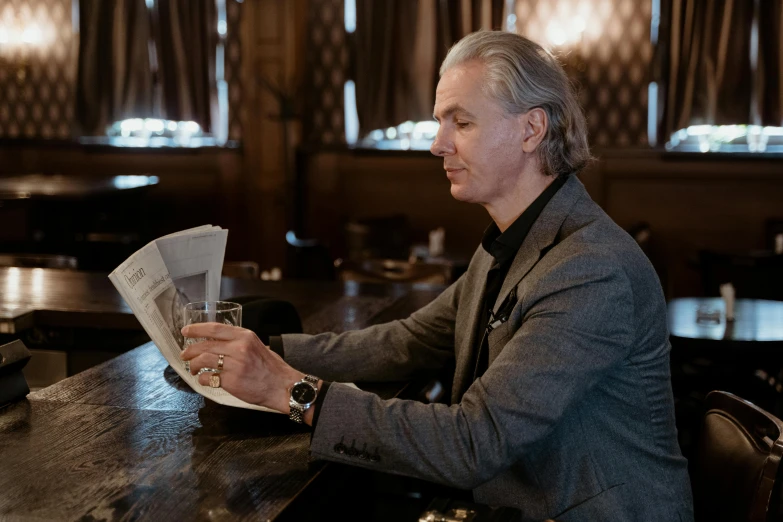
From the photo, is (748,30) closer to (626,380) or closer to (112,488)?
(626,380)

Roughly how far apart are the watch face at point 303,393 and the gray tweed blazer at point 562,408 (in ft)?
0.12

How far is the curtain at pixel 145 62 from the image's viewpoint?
7.30 metres

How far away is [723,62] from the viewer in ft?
20.6

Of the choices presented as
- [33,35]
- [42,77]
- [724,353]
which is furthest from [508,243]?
[33,35]

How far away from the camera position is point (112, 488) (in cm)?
133

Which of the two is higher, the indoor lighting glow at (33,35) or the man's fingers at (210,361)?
the indoor lighting glow at (33,35)

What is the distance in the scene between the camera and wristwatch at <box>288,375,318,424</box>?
152cm

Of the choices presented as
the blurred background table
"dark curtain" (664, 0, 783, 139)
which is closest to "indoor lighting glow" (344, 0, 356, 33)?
"dark curtain" (664, 0, 783, 139)

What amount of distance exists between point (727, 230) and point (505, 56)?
531 centimetres

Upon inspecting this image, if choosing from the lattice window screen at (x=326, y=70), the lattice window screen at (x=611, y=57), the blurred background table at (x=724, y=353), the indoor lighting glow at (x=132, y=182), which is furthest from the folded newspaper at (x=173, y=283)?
the lattice window screen at (x=326, y=70)

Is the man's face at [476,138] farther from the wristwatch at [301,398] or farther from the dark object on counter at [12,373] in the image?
the dark object on counter at [12,373]

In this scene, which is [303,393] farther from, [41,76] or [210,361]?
[41,76]

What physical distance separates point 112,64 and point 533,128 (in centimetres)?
652

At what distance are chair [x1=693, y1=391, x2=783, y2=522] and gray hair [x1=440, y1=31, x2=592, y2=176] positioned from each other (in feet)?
1.82
